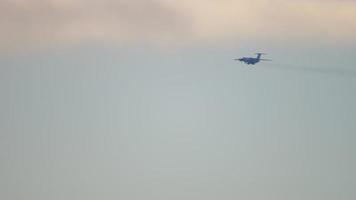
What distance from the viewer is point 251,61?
54719 millimetres
